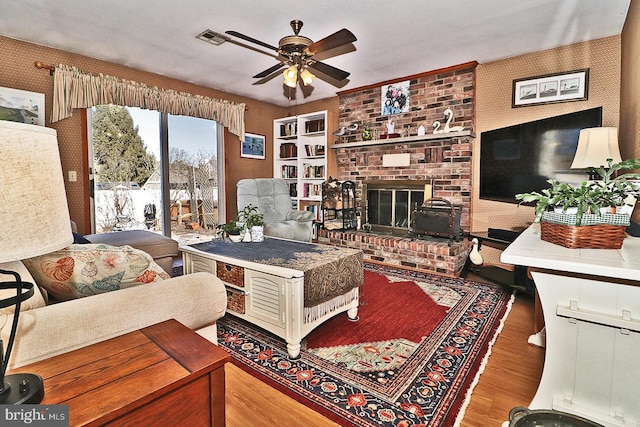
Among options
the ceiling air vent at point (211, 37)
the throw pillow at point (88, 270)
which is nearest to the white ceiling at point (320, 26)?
the ceiling air vent at point (211, 37)

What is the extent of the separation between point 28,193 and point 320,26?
9.46ft

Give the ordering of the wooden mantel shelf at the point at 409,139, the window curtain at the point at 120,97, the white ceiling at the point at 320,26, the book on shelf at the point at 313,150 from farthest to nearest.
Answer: the book on shelf at the point at 313,150, the wooden mantel shelf at the point at 409,139, the window curtain at the point at 120,97, the white ceiling at the point at 320,26

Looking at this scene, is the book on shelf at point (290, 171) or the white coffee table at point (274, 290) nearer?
the white coffee table at point (274, 290)

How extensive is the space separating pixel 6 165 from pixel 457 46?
3.74 m

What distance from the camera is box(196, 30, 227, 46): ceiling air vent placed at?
119 inches

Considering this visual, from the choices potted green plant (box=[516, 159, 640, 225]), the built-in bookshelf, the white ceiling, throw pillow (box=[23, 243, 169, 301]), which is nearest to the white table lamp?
throw pillow (box=[23, 243, 169, 301])

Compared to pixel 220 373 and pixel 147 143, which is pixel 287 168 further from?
pixel 220 373

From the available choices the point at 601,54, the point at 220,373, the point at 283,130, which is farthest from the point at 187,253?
the point at 601,54

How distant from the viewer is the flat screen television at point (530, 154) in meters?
2.82

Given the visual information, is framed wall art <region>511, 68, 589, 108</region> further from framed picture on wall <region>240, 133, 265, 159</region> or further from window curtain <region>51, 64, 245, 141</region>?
window curtain <region>51, 64, 245, 141</region>

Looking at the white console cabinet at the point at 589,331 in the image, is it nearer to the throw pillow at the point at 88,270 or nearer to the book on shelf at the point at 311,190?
the throw pillow at the point at 88,270

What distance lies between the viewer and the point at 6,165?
0.57m

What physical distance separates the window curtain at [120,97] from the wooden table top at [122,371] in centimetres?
353

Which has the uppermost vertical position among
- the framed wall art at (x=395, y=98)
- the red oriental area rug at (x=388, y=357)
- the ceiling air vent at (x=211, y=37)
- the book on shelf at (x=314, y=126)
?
the ceiling air vent at (x=211, y=37)
